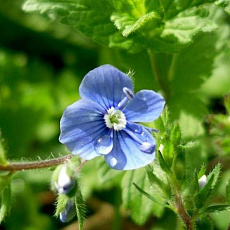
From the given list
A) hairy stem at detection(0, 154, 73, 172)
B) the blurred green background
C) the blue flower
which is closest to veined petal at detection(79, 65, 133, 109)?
the blue flower

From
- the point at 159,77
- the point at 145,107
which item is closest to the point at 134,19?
the point at 159,77

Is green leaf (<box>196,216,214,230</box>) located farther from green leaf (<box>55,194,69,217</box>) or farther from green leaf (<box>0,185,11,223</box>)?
green leaf (<box>0,185,11,223</box>)

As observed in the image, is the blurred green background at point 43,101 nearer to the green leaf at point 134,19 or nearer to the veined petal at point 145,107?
the green leaf at point 134,19

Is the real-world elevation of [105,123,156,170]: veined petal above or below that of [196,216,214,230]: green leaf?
above

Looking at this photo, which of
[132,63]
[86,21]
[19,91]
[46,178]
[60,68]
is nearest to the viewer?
[86,21]

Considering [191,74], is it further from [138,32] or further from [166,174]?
[166,174]

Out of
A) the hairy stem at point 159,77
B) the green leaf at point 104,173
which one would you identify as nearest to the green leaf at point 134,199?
the green leaf at point 104,173

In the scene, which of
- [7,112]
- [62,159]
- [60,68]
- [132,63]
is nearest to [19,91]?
[7,112]
